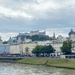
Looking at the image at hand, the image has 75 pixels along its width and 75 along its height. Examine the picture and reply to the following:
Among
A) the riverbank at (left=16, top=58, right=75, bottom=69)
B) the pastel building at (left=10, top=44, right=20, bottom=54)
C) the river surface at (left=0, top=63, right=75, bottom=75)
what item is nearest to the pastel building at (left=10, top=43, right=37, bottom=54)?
the pastel building at (left=10, top=44, right=20, bottom=54)

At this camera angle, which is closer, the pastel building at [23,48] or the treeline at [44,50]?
the treeline at [44,50]

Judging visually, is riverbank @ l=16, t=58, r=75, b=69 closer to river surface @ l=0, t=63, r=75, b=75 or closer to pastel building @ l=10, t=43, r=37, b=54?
river surface @ l=0, t=63, r=75, b=75

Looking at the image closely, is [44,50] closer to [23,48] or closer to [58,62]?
[58,62]

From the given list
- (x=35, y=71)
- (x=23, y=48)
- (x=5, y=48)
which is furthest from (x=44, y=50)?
(x=5, y=48)

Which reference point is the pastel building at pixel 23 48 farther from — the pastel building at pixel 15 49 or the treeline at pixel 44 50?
the treeline at pixel 44 50

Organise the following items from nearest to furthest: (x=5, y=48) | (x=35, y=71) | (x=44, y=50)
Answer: (x=35, y=71) < (x=44, y=50) < (x=5, y=48)

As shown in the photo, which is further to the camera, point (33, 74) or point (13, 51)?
point (13, 51)

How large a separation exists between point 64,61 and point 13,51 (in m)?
96.0

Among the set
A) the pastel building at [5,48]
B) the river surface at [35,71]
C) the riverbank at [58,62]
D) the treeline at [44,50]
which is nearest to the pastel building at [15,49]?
the pastel building at [5,48]

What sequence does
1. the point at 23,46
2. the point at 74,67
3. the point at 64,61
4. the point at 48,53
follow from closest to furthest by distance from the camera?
1. the point at 74,67
2. the point at 64,61
3. the point at 48,53
4. the point at 23,46

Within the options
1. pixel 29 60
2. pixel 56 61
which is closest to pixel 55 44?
pixel 29 60

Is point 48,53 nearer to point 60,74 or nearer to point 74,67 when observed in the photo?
point 74,67

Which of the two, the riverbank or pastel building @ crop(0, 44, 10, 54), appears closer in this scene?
the riverbank

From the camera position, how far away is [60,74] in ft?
165
